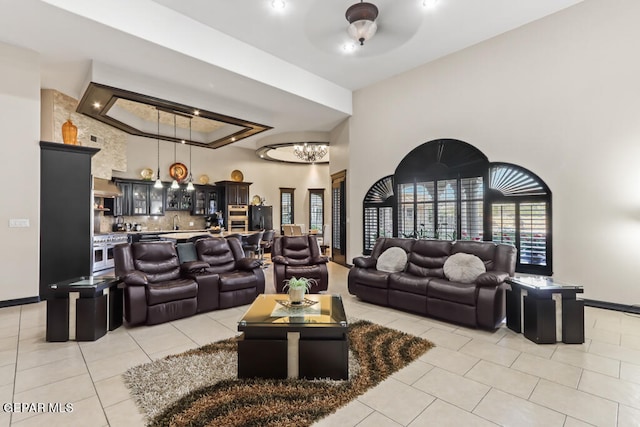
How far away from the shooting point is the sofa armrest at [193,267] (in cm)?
408

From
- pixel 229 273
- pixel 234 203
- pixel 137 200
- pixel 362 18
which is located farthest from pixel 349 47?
pixel 137 200

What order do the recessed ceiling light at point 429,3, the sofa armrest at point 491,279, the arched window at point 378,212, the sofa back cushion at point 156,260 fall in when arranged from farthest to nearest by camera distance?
the arched window at point 378,212 → the sofa back cushion at point 156,260 → the recessed ceiling light at point 429,3 → the sofa armrest at point 491,279

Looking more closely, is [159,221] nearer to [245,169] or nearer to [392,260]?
[245,169]

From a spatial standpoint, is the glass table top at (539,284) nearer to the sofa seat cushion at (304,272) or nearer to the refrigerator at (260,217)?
the sofa seat cushion at (304,272)

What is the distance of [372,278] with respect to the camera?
14.1ft

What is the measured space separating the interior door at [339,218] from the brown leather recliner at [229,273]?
334 centimetres

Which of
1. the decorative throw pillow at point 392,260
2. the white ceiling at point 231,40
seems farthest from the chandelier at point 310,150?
the decorative throw pillow at point 392,260

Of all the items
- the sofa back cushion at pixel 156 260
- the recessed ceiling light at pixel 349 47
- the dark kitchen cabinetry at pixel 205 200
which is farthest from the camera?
the dark kitchen cabinetry at pixel 205 200

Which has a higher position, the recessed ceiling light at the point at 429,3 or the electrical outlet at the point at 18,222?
the recessed ceiling light at the point at 429,3

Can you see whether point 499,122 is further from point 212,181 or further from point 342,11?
point 212,181

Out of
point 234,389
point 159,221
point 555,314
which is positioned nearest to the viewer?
point 234,389

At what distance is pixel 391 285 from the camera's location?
4129mm

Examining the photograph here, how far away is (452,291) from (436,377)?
53.5 inches

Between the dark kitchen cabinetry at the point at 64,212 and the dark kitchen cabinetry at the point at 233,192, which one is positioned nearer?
the dark kitchen cabinetry at the point at 64,212
